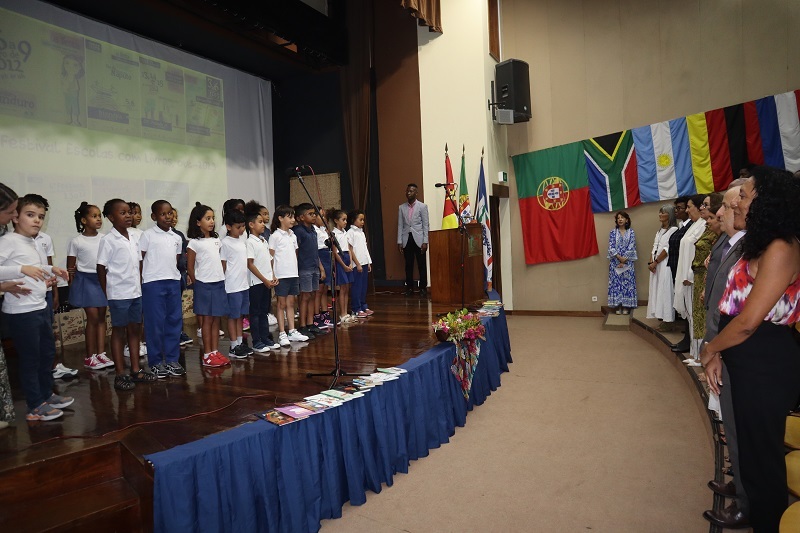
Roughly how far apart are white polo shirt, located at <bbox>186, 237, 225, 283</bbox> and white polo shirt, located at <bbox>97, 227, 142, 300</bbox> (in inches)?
17.9

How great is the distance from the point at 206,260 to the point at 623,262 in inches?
228

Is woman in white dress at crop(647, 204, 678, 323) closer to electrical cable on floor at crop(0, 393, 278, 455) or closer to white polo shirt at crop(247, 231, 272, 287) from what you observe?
white polo shirt at crop(247, 231, 272, 287)

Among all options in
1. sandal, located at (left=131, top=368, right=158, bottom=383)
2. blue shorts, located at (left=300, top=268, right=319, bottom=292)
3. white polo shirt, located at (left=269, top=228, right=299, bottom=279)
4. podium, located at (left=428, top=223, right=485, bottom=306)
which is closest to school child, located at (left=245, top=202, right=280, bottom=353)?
white polo shirt, located at (left=269, top=228, right=299, bottom=279)

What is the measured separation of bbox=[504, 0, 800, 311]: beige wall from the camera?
22.6 ft

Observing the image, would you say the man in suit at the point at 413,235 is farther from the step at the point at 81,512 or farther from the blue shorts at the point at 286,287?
the step at the point at 81,512

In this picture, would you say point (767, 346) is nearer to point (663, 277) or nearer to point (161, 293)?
point (161, 293)

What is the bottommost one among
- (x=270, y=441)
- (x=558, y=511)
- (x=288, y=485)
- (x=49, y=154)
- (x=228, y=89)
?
(x=558, y=511)

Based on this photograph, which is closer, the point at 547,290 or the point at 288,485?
the point at 288,485

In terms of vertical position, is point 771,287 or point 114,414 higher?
point 771,287

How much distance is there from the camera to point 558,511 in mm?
2590

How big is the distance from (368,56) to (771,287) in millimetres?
7585

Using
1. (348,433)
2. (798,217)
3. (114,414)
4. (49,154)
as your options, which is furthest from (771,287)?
(49,154)

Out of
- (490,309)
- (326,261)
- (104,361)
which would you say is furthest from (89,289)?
(490,309)

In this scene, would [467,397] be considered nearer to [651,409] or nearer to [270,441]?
[651,409]
